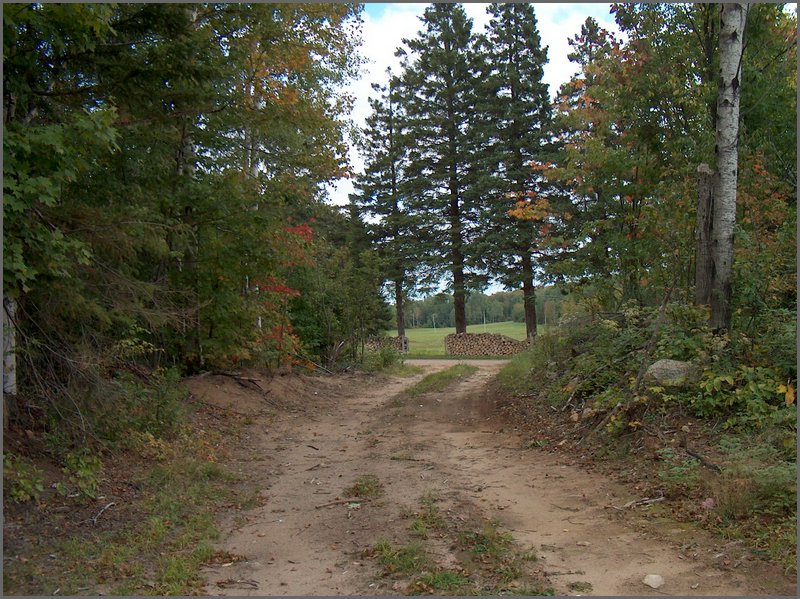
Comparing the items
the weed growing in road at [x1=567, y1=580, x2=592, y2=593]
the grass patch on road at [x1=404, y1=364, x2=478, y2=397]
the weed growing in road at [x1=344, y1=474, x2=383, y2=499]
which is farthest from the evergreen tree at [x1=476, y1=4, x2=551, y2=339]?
the weed growing in road at [x1=567, y1=580, x2=592, y2=593]

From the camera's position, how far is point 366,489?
22.5 feet

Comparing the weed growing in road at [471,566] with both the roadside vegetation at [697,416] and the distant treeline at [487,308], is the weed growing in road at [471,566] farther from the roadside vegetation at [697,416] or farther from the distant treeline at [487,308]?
the distant treeline at [487,308]

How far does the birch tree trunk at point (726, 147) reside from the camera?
28.1 feet

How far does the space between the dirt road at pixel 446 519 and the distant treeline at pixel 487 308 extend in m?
6.76

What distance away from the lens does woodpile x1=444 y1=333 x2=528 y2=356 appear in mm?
32125

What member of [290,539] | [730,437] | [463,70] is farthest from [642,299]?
[463,70]

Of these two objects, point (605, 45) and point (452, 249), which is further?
point (452, 249)

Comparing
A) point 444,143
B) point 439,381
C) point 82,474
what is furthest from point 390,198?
point 82,474

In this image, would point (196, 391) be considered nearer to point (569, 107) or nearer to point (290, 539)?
point (290, 539)

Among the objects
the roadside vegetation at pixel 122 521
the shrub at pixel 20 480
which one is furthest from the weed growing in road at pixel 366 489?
the shrub at pixel 20 480

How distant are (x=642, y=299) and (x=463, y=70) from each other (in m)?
26.2

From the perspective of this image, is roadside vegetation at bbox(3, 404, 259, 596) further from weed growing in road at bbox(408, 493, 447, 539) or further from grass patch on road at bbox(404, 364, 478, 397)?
grass patch on road at bbox(404, 364, 478, 397)

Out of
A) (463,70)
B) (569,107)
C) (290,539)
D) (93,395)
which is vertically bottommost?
(290,539)

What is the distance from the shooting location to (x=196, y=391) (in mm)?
11609
